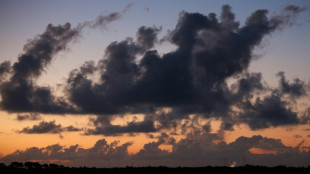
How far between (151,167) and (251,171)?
172 feet

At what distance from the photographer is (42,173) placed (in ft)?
605

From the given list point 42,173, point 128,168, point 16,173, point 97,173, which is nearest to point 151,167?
point 128,168

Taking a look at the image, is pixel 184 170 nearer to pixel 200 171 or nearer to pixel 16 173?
pixel 200 171

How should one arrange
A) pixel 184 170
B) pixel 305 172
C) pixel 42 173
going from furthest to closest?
pixel 42 173 → pixel 184 170 → pixel 305 172

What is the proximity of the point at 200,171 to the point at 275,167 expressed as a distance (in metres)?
27.9

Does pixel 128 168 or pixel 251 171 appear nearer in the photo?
pixel 251 171

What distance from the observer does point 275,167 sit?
6107 inches

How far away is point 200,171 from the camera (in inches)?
6398

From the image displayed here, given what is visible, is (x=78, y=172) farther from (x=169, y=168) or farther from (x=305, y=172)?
(x=305, y=172)

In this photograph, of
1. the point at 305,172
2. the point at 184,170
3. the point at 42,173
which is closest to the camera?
the point at 305,172

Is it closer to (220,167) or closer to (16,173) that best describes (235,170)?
(220,167)


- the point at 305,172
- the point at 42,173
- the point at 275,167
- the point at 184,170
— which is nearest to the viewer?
the point at 305,172

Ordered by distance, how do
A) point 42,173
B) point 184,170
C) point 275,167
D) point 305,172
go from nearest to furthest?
1. point 305,172
2. point 275,167
3. point 184,170
4. point 42,173

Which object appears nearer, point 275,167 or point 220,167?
point 275,167
